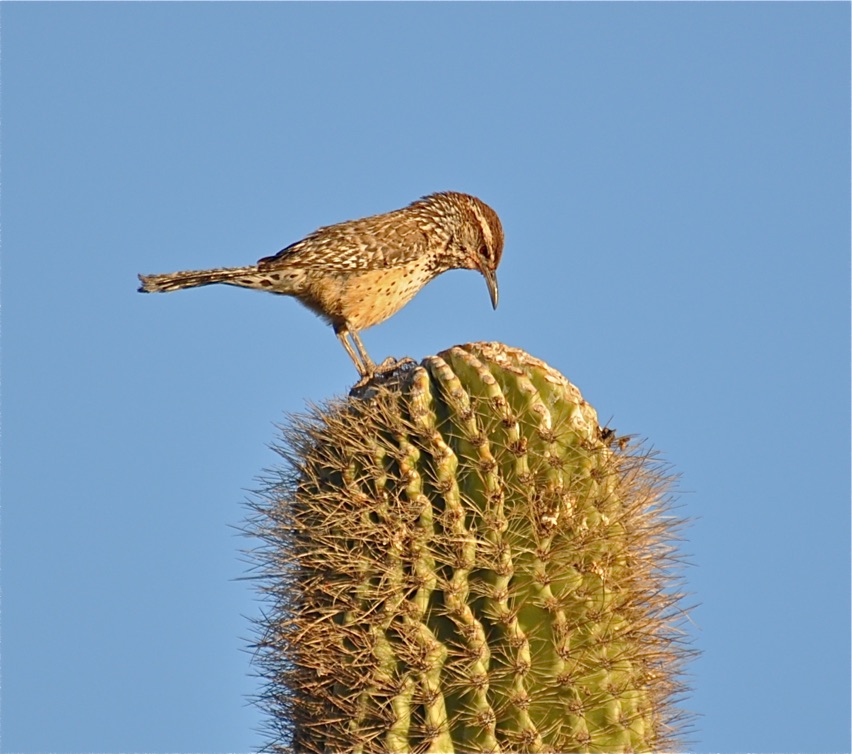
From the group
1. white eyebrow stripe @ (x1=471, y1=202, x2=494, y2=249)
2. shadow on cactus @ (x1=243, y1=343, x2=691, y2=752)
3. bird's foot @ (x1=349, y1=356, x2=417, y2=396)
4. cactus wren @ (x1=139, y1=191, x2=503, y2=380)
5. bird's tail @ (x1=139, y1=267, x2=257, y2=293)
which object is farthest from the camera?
white eyebrow stripe @ (x1=471, y1=202, x2=494, y2=249)

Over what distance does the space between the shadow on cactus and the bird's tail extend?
2.81 metres

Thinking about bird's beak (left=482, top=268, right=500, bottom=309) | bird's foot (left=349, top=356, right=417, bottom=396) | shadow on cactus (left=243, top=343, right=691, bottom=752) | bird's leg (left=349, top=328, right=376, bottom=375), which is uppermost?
bird's beak (left=482, top=268, right=500, bottom=309)

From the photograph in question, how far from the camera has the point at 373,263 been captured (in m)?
7.92

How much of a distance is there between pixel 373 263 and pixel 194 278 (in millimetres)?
1157

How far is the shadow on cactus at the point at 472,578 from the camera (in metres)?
4.14

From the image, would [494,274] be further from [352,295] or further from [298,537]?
[298,537]

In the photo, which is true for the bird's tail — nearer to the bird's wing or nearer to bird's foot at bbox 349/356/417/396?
the bird's wing

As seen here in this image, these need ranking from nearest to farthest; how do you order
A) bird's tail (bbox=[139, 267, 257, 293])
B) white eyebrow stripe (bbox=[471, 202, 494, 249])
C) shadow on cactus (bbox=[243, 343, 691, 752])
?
shadow on cactus (bbox=[243, 343, 691, 752]) → bird's tail (bbox=[139, 267, 257, 293]) → white eyebrow stripe (bbox=[471, 202, 494, 249])

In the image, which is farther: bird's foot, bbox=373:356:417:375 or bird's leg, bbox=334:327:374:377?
bird's leg, bbox=334:327:374:377

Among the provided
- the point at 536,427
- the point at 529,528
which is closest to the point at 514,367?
the point at 536,427

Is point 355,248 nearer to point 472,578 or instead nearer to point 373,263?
point 373,263

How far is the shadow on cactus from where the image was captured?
4145 millimetres

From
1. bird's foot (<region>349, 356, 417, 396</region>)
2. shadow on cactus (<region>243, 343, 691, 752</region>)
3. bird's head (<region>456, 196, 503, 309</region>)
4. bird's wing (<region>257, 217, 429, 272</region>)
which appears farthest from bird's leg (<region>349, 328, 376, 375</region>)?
shadow on cactus (<region>243, 343, 691, 752</region>)

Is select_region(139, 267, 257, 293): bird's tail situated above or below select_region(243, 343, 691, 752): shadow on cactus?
above
